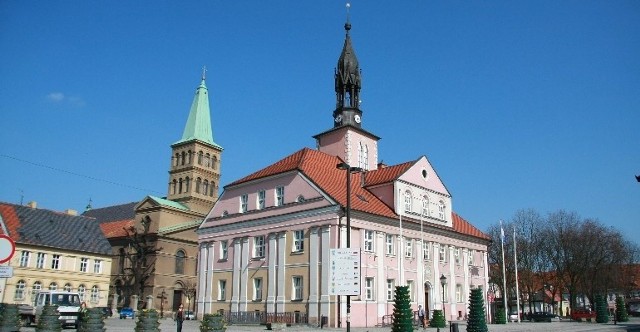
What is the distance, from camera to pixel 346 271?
2194 cm

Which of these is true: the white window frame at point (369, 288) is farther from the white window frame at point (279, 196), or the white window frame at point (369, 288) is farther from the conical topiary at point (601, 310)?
the conical topiary at point (601, 310)

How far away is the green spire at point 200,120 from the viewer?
3947 inches

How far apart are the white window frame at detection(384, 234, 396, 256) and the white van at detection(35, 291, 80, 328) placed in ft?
74.2

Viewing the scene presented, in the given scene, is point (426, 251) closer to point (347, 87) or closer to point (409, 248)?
point (409, 248)

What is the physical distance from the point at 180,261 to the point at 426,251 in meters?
44.3

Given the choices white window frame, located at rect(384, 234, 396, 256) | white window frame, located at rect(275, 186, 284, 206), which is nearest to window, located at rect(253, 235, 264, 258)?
white window frame, located at rect(275, 186, 284, 206)

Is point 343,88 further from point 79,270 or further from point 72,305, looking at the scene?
point 79,270

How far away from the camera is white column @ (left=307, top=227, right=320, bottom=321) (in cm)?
4175

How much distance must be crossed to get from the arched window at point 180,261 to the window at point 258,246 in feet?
123

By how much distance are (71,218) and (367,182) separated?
41394mm

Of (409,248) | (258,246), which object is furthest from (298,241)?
(409,248)

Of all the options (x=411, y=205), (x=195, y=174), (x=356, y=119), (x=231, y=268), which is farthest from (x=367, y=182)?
(x=195, y=174)

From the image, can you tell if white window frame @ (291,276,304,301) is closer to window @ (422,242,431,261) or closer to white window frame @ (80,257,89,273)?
window @ (422,242,431,261)

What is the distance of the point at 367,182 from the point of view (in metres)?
50.6
